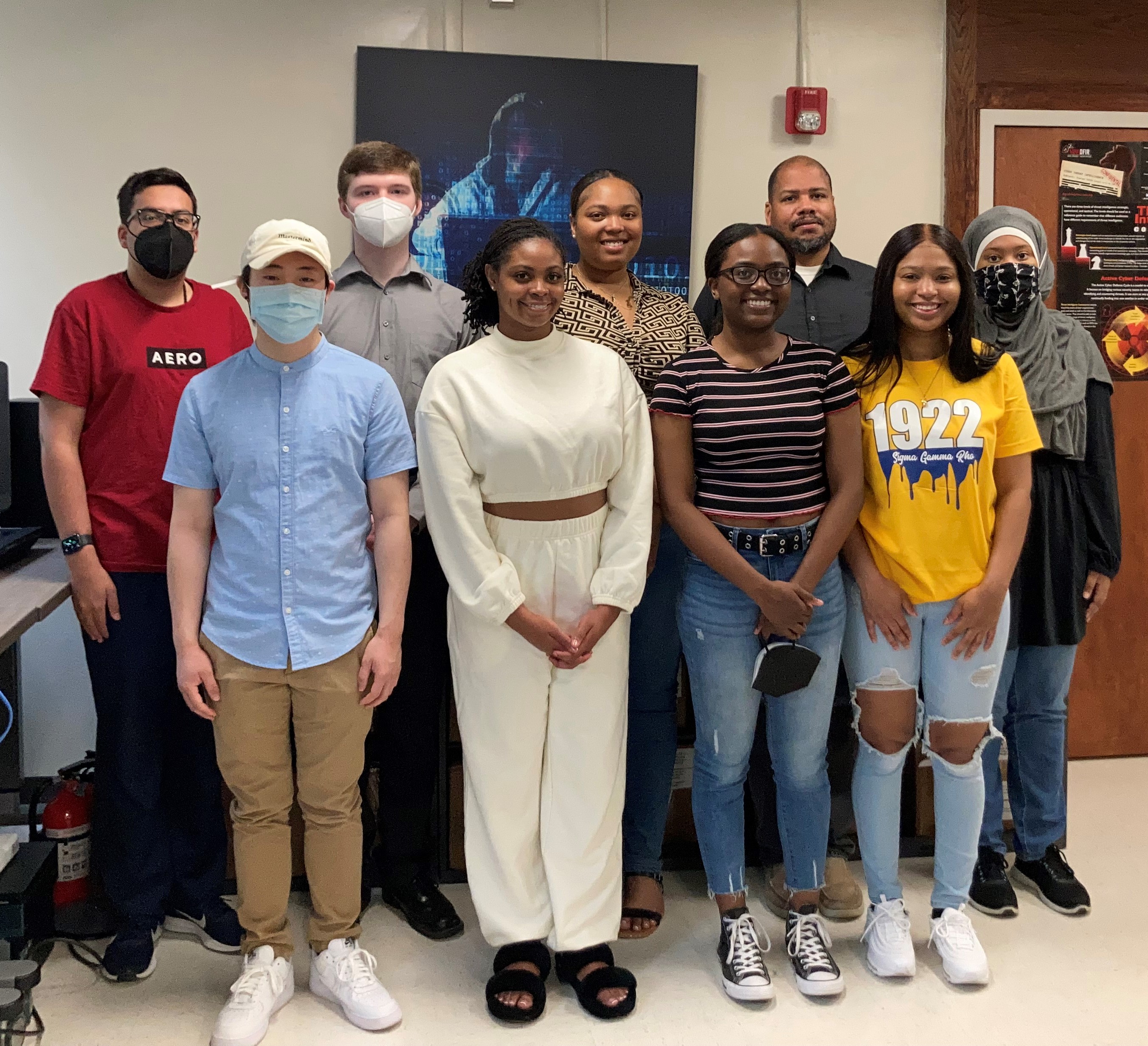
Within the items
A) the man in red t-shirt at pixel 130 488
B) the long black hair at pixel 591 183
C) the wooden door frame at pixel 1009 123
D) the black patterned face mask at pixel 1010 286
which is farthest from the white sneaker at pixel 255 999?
the wooden door frame at pixel 1009 123

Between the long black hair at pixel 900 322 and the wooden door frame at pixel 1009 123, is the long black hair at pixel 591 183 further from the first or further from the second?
the wooden door frame at pixel 1009 123

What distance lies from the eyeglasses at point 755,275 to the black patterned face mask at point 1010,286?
643 mm

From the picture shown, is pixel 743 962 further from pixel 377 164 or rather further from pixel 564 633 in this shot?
pixel 377 164

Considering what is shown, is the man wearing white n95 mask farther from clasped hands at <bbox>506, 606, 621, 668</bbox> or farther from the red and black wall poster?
the red and black wall poster

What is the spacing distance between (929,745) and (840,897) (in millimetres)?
483

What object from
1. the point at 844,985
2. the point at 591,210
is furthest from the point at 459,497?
the point at 844,985

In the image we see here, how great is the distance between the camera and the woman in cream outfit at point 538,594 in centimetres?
199

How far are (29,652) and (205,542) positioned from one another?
153cm

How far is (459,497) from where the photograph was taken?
199cm

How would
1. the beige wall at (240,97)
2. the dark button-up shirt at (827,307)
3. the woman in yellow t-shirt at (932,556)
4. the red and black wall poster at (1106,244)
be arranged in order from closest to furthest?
1. the woman in yellow t-shirt at (932,556)
2. the dark button-up shirt at (827,307)
3. the beige wall at (240,97)
4. the red and black wall poster at (1106,244)

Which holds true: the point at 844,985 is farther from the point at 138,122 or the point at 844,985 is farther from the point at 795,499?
the point at 138,122

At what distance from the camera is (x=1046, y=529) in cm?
247

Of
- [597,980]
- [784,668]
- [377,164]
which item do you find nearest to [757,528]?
[784,668]

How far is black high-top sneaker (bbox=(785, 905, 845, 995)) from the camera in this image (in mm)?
2121
